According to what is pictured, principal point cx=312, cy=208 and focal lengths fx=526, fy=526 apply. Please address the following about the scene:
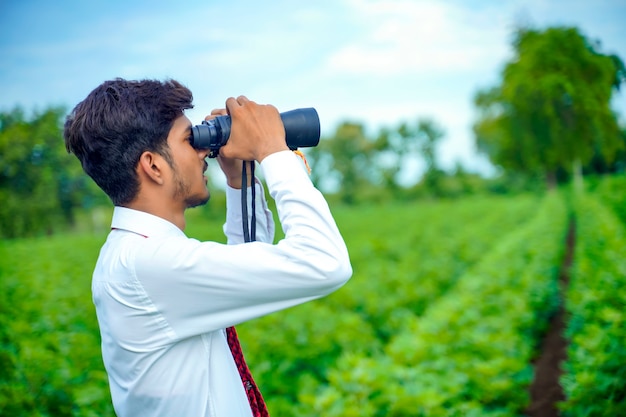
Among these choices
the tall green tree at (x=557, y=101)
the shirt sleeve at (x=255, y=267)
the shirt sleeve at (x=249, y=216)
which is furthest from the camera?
the tall green tree at (x=557, y=101)

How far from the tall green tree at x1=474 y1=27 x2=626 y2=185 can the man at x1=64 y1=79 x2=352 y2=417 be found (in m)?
1.75

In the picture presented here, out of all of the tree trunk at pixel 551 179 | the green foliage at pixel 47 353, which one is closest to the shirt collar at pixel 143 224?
the green foliage at pixel 47 353

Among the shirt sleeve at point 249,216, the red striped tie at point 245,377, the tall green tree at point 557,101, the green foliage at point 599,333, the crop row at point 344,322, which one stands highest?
the tall green tree at point 557,101

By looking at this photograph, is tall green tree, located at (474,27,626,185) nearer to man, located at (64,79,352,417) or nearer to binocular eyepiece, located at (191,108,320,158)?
binocular eyepiece, located at (191,108,320,158)

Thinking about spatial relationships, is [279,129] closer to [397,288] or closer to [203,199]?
[203,199]

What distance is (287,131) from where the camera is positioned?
128cm

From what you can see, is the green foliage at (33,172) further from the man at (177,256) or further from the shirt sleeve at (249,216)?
the man at (177,256)

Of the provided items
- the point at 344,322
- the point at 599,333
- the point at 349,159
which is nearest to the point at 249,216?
the point at 599,333

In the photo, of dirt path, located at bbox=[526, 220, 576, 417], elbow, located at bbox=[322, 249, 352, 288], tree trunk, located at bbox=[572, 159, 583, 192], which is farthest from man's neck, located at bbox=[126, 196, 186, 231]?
dirt path, located at bbox=[526, 220, 576, 417]

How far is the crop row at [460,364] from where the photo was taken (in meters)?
2.94

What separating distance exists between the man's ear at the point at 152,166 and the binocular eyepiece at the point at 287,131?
93 mm

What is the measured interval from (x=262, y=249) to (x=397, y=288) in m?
5.76

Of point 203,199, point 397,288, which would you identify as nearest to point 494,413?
point 203,199

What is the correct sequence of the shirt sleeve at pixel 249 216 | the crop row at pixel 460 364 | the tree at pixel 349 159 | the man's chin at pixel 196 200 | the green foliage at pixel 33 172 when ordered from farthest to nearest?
the tree at pixel 349 159, the green foliage at pixel 33 172, the crop row at pixel 460 364, the shirt sleeve at pixel 249 216, the man's chin at pixel 196 200
